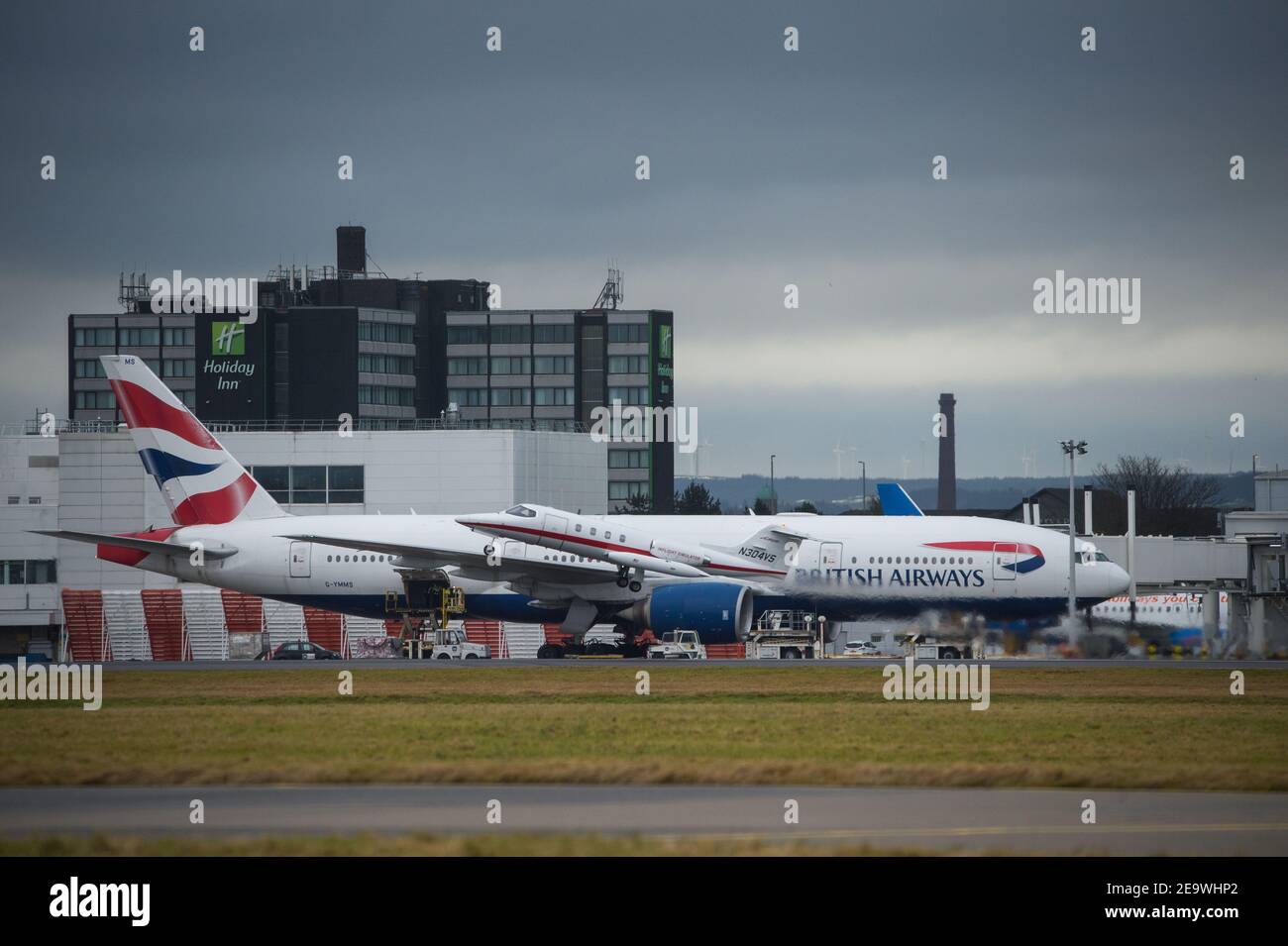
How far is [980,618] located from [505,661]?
16.9 metres

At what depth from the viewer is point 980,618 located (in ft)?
190

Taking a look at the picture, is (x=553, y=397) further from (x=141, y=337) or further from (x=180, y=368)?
(x=141, y=337)

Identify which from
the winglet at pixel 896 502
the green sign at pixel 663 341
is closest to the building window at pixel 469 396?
the green sign at pixel 663 341

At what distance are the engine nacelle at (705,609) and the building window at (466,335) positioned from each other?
13484cm

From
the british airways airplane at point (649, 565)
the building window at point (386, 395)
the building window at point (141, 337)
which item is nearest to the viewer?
the british airways airplane at point (649, 565)

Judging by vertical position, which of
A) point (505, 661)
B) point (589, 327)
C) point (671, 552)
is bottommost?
point (505, 661)

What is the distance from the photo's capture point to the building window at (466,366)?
189125 millimetres

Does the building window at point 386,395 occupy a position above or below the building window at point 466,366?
below

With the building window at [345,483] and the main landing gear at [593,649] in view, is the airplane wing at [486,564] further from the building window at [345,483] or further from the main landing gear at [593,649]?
the building window at [345,483]

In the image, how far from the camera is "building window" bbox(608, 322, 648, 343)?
7500 inches

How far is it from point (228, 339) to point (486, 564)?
125522 millimetres

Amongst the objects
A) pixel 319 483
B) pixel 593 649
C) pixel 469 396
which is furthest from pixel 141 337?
pixel 593 649
